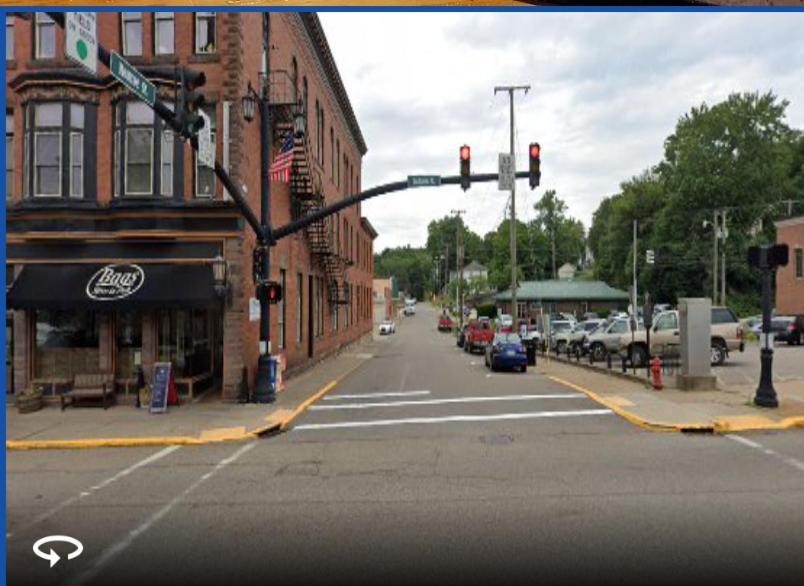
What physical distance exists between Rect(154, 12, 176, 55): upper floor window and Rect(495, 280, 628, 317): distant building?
60.0 meters

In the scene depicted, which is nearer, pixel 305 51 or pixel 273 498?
pixel 273 498

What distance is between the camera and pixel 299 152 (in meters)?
23.4

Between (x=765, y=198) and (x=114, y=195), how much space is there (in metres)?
71.2

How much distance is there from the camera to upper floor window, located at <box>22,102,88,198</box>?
17.5m

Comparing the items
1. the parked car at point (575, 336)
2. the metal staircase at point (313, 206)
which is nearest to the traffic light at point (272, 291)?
the metal staircase at point (313, 206)

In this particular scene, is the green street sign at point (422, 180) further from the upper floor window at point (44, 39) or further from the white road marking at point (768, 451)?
the upper floor window at point (44, 39)

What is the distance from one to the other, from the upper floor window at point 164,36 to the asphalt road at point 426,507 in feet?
34.6

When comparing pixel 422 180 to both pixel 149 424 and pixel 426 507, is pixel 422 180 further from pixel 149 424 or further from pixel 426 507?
pixel 426 507

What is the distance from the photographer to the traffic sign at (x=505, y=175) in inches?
640

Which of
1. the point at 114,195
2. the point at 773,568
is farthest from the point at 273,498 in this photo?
the point at 114,195

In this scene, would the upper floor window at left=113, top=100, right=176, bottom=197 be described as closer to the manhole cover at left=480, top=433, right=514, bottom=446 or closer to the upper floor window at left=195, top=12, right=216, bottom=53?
the upper floor window at left=195, top=12, right=216, bottom=53

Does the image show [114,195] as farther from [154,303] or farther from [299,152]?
[299,152]

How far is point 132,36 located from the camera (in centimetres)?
1788

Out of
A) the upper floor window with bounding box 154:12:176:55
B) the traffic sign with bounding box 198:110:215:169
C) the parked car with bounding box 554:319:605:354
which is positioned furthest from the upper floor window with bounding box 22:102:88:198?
the parked car with bounding box 554:319:605:354
